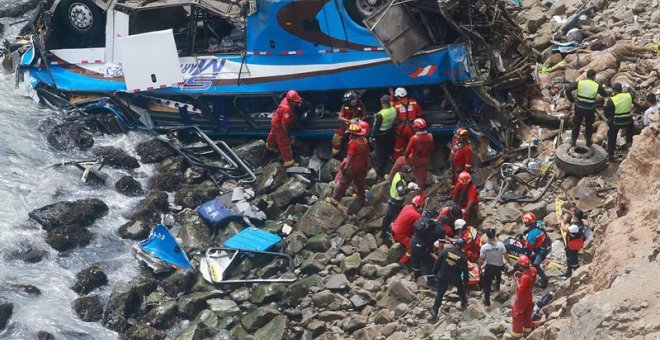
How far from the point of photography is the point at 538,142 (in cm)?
1462

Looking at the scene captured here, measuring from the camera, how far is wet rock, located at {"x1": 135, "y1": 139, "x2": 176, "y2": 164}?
16188mm

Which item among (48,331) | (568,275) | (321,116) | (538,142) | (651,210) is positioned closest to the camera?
(651,210)

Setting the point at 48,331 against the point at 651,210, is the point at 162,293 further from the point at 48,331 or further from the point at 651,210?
the point at 651,210

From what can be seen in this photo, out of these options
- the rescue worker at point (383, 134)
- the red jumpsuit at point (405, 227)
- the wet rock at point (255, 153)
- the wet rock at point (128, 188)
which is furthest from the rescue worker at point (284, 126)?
the red jumpsuit at point (405, 227)

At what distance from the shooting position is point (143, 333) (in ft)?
42.1

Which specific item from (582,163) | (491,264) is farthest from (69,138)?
(582,163)

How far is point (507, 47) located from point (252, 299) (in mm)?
5350

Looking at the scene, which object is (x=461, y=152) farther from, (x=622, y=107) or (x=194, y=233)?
(x=194, y=233)

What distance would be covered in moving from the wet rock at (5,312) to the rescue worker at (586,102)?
7794mm

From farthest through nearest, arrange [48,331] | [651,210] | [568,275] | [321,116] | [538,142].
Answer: [321,116]
[538,142]
[48,331]
[568,275]
[651,210]

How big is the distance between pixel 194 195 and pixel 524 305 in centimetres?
592

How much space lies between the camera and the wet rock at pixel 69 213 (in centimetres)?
1472

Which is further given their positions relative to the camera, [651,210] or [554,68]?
[554,68]

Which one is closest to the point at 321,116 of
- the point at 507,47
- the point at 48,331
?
the point at 507,47
